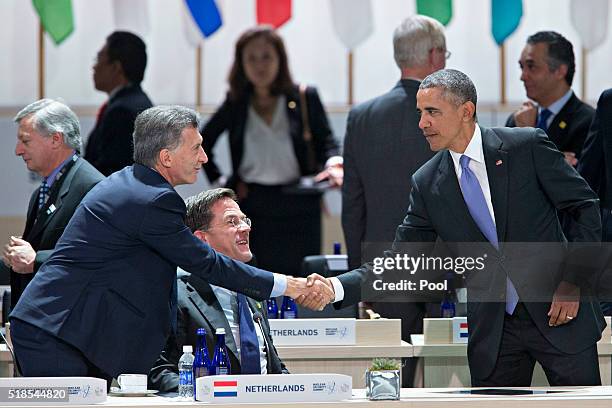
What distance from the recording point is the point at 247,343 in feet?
13.4

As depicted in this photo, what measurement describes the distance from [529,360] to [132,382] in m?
1.28

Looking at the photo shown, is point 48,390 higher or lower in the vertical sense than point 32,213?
lower

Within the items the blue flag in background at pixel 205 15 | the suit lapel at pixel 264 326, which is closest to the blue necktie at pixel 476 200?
the suit lapel at pixel 264 326

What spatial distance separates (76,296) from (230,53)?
412 centimetres

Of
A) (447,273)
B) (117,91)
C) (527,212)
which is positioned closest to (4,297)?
(117,91)

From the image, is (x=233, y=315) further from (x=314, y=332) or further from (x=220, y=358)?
(x=314, y=332)

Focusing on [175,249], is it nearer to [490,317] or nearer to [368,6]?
[490,317]

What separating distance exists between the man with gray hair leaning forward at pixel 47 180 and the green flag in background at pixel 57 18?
2.61 metres

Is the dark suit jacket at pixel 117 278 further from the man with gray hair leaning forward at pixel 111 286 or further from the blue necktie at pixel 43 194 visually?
the blue necktie at pixel 43 194

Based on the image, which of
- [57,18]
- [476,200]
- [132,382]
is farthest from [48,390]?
[57,18]

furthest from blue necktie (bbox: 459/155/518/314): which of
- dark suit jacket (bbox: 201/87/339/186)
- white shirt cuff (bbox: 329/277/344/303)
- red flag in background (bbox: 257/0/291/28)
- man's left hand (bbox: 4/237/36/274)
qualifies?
red flag in background (bbox: 257/0/291/28)

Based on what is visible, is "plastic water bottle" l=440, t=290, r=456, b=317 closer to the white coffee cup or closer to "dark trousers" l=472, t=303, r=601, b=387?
"dark trousers" l=472, t=303, r=601, b=387

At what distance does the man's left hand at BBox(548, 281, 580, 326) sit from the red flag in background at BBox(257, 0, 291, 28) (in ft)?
12.9

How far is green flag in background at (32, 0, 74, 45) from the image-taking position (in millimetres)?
7512
